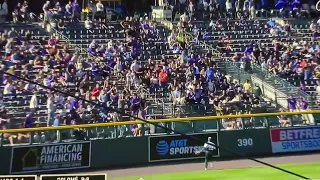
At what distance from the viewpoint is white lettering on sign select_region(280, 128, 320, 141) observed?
20.3 m

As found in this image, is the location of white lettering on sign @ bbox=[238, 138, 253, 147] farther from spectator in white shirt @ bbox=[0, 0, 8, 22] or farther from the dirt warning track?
spectator in white shirt @ bbox=[0, 0, 8, 22]

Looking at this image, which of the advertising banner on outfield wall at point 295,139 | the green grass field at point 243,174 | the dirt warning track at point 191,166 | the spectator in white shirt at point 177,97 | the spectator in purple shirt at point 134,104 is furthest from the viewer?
the spectator in white shirt at point 177,97

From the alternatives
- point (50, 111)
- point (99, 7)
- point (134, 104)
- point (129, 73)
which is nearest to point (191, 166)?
point (134, 104)

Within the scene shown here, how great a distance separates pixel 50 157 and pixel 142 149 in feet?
11.5

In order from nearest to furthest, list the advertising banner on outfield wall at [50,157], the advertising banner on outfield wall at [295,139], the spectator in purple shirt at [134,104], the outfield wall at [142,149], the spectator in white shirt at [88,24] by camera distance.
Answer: the advertising banner on outfield wall at [50,157], the outfield wall at [142,149], the advertising banner on outfield wall at [295,139], the spectator in purple shirt at [134,104], the spectator in white shirt at [88,24]

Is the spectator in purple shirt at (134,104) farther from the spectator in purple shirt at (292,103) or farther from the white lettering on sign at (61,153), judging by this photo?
the spectator in purple shirt at (292,103)

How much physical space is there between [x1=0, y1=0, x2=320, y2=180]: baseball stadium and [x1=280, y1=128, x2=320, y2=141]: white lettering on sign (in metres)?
0.04

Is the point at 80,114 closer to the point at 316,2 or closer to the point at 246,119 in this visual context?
the point at 246,119

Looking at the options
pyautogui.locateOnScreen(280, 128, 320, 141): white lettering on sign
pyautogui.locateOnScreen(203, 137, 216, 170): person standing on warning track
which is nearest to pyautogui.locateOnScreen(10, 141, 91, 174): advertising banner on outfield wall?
pyautogui.locateOnScreen(203, 137, 216, 170): person standing on warning track

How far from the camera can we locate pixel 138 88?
22.9m

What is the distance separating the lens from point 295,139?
20.4m

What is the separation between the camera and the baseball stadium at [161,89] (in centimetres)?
1772

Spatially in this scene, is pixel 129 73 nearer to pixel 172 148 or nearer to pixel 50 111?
pixel 50 111

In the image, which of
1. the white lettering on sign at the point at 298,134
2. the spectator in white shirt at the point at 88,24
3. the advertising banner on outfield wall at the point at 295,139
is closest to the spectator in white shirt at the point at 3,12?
the spectator in white shirt at the point at 88,24
